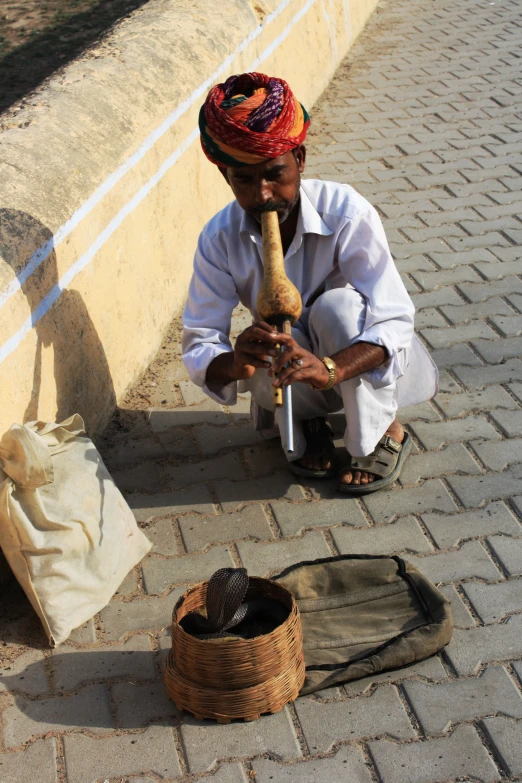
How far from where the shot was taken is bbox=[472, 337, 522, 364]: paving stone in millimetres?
4145

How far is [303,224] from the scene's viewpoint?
321 cm

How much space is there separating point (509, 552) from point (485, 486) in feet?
1.19

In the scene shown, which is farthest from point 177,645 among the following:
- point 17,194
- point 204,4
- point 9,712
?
point 204,4

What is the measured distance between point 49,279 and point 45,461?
0.75 m

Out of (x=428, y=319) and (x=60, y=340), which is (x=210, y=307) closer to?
(x=60, y=340)

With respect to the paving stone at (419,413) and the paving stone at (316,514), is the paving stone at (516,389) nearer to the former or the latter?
the paving stone at (419,413)

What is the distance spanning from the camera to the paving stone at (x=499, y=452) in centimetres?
354

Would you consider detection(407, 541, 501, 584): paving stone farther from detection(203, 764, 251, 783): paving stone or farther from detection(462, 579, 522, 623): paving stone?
detection(203, 764, 251, 783): paving stone

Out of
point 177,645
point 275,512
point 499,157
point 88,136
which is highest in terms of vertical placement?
Result: point 88,136

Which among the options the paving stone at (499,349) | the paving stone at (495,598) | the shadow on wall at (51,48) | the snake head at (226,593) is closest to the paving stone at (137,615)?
the snake head at (226,593)

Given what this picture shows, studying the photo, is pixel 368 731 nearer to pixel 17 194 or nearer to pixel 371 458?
pixel 371 458

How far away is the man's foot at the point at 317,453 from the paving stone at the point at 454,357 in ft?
2.43

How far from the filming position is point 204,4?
5473 mm

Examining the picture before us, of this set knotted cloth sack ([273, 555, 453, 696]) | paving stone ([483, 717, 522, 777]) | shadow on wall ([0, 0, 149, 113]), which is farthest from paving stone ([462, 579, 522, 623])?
shadow on wall ([0, 0, 149, 113])
